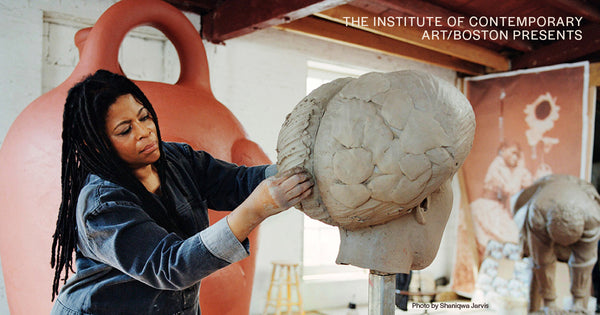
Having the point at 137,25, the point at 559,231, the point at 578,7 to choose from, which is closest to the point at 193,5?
the point at 137,25

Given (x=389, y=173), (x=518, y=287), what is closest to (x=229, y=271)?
(x=389, y=173)

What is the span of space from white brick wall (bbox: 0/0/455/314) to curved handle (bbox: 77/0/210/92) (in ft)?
3.05

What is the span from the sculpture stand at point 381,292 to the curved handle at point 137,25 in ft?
3.82

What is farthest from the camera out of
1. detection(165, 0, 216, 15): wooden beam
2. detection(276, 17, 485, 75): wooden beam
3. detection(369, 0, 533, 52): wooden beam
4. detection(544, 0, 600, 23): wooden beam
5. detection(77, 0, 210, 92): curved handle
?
detection(276, 17, 485, 75): wooden beam

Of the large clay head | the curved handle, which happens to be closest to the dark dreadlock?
the large clay head

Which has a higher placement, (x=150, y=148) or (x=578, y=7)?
(x=578, y=7)

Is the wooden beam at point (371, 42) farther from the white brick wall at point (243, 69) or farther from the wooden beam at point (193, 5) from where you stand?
the wooden beam at point (193, 5)

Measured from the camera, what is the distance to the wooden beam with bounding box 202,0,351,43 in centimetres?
225

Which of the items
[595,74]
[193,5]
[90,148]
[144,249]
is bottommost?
[144,249]

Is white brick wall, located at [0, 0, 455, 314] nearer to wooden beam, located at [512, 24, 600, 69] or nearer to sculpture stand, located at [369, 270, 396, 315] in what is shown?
wooden beam, located at [512, 24, 600, 69]

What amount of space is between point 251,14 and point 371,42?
1.55 metres

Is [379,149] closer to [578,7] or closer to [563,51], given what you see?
[578,7]

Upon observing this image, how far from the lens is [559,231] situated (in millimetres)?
2580

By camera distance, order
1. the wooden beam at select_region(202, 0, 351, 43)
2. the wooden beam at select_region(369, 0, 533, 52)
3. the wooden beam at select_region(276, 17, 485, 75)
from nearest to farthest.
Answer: the wooden beam at select_region(202, 0, 351, 43) → the wooden beam at select_region(369, 0, 533, 52) → the wooden beam at select_region(276, 17, 485, 75)
